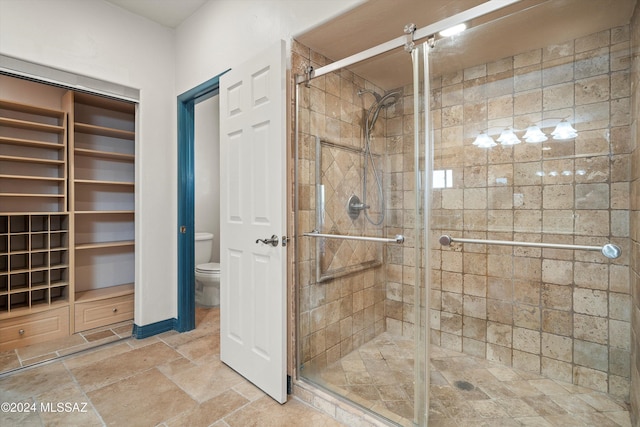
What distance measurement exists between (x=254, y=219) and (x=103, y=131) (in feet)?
7.22

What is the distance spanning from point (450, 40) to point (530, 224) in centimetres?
121

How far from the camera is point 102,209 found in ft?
10.3

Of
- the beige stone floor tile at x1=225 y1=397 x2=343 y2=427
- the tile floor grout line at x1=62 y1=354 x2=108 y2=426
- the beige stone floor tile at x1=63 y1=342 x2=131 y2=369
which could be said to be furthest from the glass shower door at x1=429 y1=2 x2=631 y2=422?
the beige stone floor tile at x1=63 y1=342 x2=131 y2=369

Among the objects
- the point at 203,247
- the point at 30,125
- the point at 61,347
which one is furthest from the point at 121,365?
the point at 30,125

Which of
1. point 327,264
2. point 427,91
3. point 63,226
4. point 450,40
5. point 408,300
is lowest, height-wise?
point 408,300

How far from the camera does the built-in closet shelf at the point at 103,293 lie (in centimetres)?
284

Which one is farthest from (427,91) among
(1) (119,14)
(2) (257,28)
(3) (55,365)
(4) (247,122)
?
(3) (55,365)

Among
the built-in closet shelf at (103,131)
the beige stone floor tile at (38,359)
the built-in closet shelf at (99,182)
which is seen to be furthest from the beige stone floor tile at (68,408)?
the built-in closet shelf at (103,131)

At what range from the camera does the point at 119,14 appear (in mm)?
2479

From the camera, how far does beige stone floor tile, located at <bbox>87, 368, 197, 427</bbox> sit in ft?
5.33

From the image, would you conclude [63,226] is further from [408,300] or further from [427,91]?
[427,91]

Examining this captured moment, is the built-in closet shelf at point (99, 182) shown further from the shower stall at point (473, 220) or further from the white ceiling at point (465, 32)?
the white ceiling at point (465, 32)

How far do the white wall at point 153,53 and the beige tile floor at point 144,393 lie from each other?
1.72 ft

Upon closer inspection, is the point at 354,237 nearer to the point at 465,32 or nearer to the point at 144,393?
the point at 465,32
